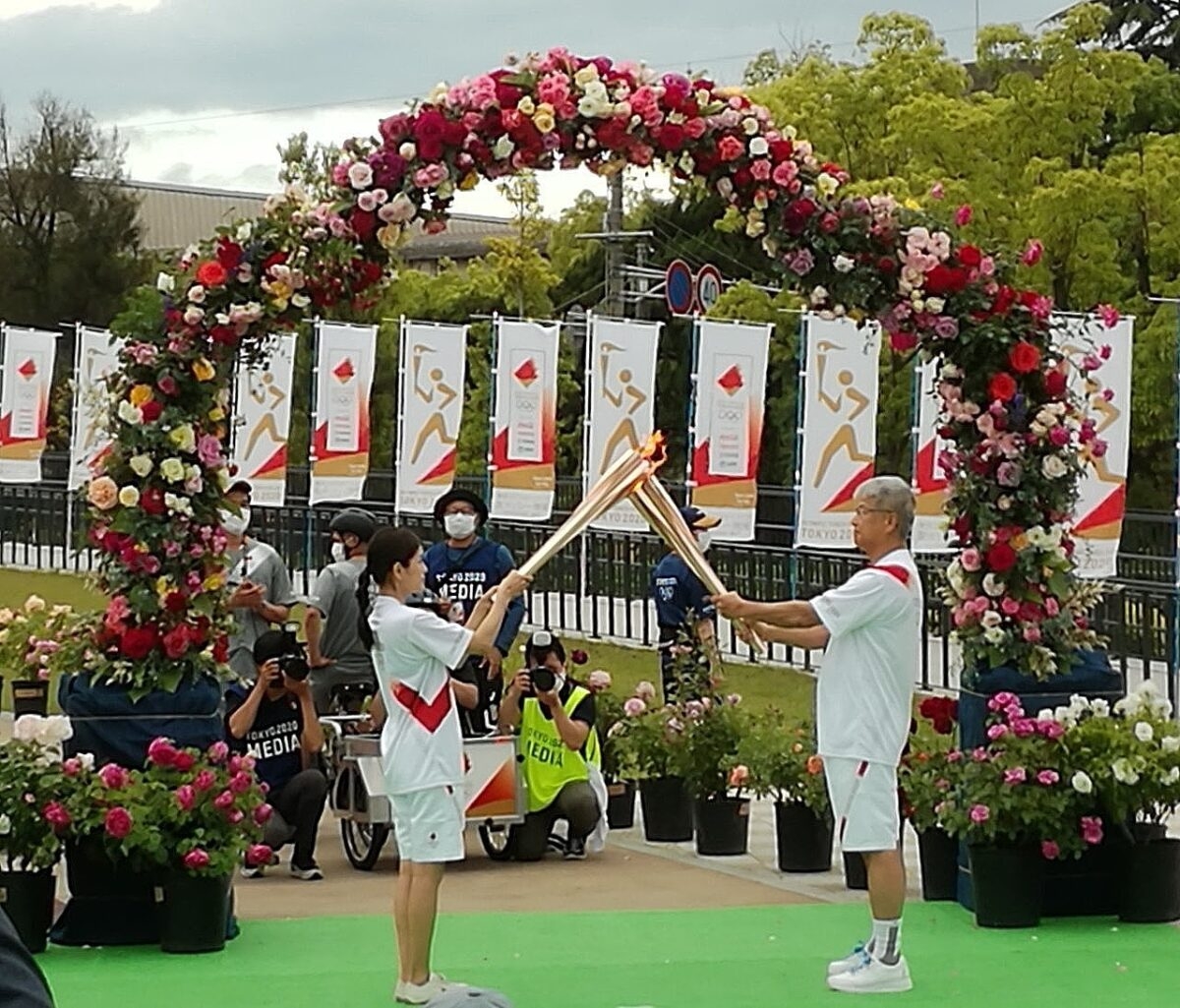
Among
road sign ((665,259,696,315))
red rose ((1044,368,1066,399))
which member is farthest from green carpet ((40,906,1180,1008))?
road sign ((665,259,696,315))

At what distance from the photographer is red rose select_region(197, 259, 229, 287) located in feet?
28.0

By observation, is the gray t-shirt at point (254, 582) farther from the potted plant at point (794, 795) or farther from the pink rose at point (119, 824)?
the pink rose at point (119, 824)

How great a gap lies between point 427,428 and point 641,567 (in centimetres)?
273

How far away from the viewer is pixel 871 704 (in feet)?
23.6

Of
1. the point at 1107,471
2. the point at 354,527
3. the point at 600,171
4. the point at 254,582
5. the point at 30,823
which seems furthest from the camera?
the point at 1107,471

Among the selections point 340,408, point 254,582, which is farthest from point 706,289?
point 254,582

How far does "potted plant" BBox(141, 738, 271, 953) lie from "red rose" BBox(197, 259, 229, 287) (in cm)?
188

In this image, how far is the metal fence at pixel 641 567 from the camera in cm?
1658

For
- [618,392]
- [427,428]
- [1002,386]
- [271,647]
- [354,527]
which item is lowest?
[271,647]

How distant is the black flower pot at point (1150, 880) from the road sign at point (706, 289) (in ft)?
63.6

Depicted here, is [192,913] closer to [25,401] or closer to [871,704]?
[871,704]

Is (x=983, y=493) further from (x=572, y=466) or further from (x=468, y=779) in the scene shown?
(x=572, y=466)

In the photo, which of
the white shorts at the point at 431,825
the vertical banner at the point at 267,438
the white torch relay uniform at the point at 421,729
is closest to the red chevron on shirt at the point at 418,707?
the white torch relay uniform at the point at 421,729

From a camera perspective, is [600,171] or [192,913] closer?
[192,913]
